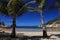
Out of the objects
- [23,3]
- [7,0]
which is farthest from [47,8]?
[7,0]

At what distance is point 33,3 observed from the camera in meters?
17.9

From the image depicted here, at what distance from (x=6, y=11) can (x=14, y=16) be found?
35.6 inches

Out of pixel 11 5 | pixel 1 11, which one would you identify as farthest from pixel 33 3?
pixel 1 11

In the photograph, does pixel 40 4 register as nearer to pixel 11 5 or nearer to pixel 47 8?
pixel 47 8

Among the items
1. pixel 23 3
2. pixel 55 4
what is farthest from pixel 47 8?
pixel 23 3

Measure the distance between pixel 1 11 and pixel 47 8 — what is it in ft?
14.2

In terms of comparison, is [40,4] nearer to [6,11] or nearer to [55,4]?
[55,4]

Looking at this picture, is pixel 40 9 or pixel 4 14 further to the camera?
pixel 4 14

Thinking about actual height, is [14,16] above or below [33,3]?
below

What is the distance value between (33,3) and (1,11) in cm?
313

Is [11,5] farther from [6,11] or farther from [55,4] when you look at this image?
[55,4]

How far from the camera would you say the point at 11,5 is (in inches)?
705

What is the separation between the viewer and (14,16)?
60.1 ft

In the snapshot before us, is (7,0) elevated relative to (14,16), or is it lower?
elevated
